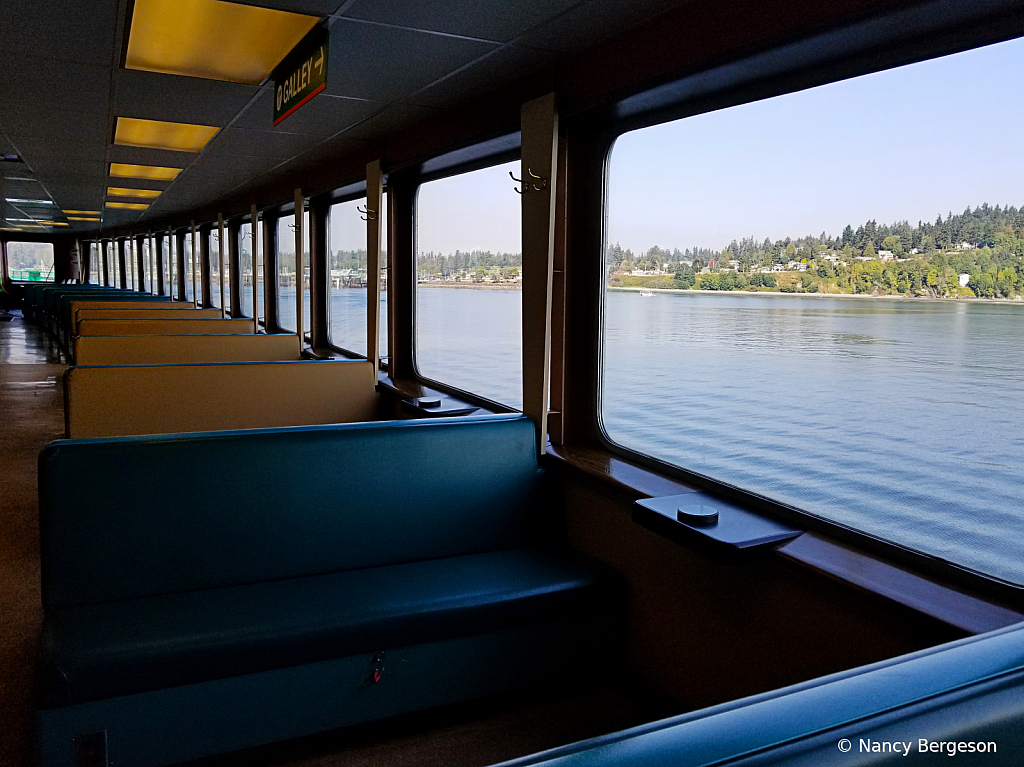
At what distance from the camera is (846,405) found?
94.9 inches

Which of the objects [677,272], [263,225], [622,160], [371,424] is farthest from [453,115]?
[263,225]

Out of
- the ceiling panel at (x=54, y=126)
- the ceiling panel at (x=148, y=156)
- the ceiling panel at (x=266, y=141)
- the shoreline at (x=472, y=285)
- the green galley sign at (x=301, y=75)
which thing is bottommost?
the shoreline at (x=472, y=285)

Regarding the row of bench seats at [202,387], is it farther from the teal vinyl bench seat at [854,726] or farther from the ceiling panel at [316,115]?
the teal vinyl bench seat at [854,726]

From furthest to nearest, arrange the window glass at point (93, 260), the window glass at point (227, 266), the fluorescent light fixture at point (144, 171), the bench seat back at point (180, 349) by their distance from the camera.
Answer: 1. the window glass at point (93, 260)
2. the window glass at point (227, 266)
3. the fluorescent light fixture at point (144, 171)
4. the bench seat back at point (180, 349)

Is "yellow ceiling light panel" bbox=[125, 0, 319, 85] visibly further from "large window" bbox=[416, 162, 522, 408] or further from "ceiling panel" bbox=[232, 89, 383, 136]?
"large window" bbox=[416, 162, 522, 408]

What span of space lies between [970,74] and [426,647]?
2253 millimetres

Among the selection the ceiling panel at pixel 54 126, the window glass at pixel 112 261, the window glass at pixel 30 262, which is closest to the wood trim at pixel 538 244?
the ceiling panel at pixel 54 126

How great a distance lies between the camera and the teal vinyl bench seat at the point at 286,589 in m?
2.16

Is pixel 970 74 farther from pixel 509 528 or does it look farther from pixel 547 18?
pixel 509 528

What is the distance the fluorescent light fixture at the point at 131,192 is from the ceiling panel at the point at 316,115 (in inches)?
183

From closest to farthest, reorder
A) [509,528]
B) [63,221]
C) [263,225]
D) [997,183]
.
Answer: [997,183] → [509,528] → [263,225] → [63,221]

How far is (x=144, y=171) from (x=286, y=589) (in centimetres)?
631

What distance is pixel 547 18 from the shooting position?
2771 mm

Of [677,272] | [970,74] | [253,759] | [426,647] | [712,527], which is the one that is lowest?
[253,759]
